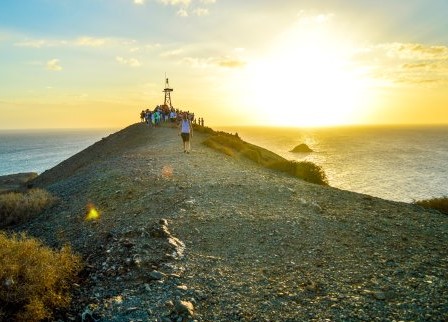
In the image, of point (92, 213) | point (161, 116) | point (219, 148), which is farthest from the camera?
point (161, 116)

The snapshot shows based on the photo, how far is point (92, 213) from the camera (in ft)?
42.1

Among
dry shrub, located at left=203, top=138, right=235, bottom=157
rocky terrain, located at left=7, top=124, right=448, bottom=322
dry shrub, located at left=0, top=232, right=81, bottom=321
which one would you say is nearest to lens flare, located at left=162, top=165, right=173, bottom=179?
rocky terrain, located at left=7, top=124, right=448, bottom=322

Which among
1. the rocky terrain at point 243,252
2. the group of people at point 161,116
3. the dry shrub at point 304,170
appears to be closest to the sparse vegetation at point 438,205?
the rocky terrain at point 243,252

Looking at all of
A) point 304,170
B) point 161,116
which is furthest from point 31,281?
point 161,116

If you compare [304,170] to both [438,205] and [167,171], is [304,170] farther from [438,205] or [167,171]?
[167,171]

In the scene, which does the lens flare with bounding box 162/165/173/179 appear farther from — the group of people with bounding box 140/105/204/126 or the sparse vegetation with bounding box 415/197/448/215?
the group of people with bounding box 140/105/204/126

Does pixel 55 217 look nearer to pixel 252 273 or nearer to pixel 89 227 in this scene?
pixel 89 227

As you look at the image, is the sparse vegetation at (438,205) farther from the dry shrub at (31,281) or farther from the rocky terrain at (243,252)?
the dry shrub at (31,281)

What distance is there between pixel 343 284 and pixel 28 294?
634 cm

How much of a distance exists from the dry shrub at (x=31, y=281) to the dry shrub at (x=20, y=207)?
24.3 feet

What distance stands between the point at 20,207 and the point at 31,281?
9243 mm

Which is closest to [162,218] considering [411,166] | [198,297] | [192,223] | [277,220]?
[192,223]

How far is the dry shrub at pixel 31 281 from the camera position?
6332 mm

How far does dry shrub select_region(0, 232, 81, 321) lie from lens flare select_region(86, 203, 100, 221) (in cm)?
423
